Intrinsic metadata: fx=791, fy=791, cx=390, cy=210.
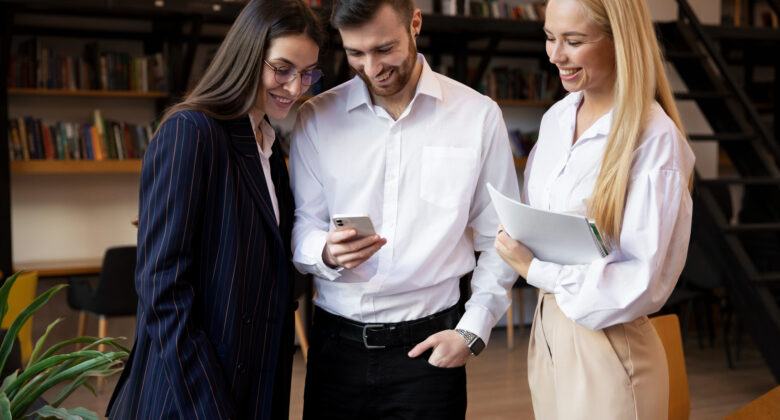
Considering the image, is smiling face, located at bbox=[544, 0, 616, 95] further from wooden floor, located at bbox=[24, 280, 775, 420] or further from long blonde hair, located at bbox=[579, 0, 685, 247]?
wooden floor, located at bbox=[24, 280, 775, 420]

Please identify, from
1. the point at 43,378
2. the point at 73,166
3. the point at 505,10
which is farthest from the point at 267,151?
the point at 505,10

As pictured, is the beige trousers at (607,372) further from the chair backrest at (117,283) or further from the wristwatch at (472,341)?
the chair backrest at (117,283)

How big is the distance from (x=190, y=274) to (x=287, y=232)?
1.21ft

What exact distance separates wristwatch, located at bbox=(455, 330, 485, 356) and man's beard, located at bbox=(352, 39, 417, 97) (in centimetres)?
63

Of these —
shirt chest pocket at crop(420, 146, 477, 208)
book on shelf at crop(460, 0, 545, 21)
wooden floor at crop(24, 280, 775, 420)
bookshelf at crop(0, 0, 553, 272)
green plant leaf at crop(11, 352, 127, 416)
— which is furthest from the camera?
book on shelf at crop(460, 0, 545, 21)

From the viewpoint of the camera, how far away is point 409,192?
2.01m

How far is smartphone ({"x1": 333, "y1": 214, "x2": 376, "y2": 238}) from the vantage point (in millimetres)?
1691

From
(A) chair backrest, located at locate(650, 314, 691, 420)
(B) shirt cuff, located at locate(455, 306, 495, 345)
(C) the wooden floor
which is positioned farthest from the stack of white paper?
(C) the wooden floor

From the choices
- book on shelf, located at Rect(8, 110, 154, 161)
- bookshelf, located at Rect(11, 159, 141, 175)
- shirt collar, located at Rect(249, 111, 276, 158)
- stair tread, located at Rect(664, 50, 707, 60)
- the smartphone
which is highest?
stair tread, located at Rect(664, 50, 707, 60)

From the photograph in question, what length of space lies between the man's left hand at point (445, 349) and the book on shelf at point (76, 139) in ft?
14.7

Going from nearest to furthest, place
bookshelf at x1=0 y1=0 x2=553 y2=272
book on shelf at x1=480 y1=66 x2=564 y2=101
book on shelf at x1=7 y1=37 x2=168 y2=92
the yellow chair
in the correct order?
1. the yellow chair
2. bookshelf at x1=0 y1=0 x2=553 y2=272
3. book on shelf at x1=7 y1=37 x2=168 y2=92
4. book on shelf at x1=480 y1=66 x2=564 y2=101

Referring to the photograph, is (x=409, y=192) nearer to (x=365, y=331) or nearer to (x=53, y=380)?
(x=365, y=331)

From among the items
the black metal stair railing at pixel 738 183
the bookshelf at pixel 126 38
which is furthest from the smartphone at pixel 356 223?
the bookshelf at pixel 126 38

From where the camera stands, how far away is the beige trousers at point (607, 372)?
5.56 ft
